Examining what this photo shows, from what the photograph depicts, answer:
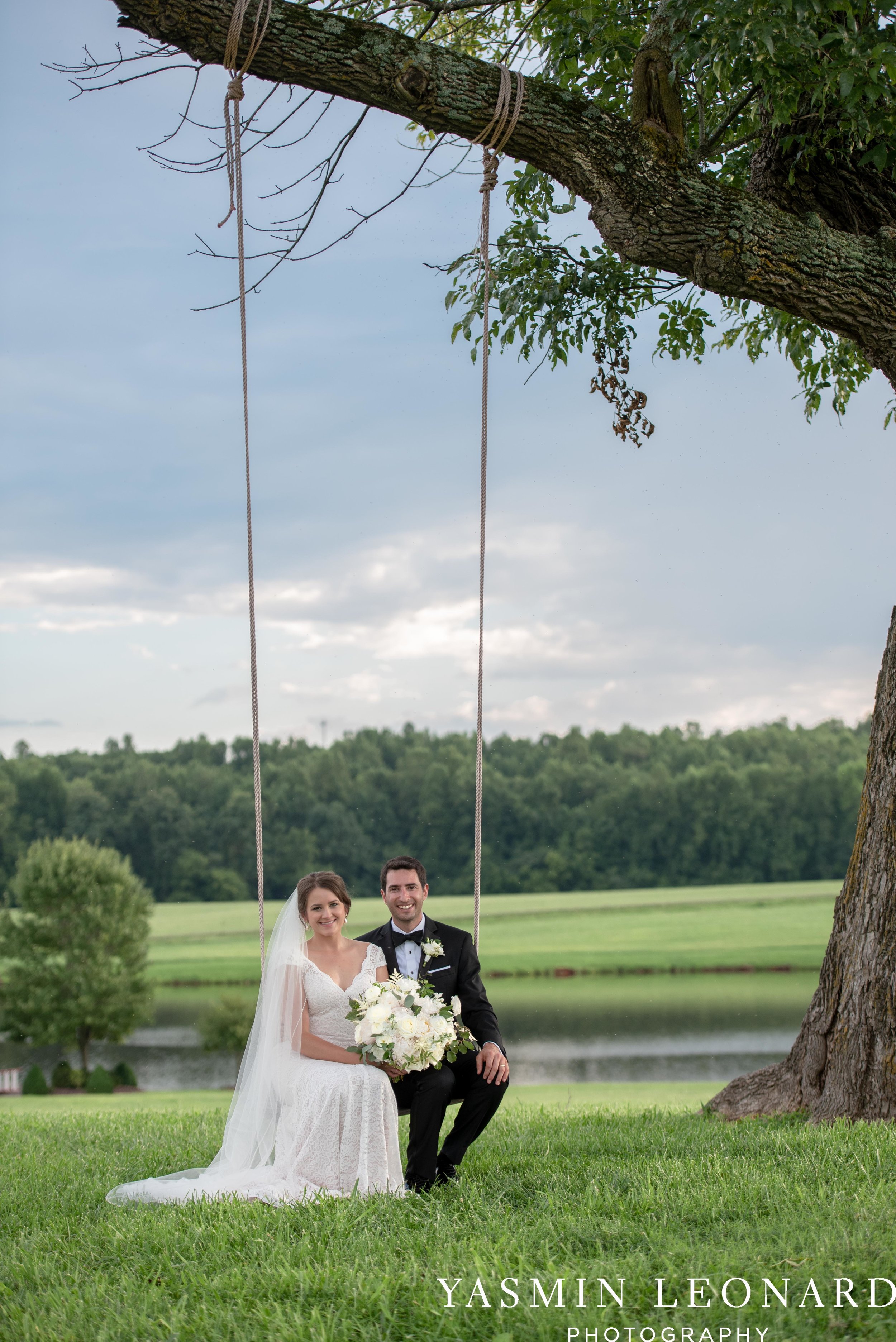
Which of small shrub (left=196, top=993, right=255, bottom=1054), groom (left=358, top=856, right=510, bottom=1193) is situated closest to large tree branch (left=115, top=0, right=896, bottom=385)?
groom (left=358, top=856, right=510, bottom=1193)

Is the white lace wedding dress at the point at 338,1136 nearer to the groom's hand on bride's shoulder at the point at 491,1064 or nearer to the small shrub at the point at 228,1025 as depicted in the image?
the groom's hand on bride's shoulder at the point at 491,1064

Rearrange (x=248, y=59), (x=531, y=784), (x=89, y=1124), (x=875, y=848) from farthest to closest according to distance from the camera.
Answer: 1. (x=531, y=784)
2. (x=89, y=1124)
3. (x=875, y=848)
4. (x=248, y=59)

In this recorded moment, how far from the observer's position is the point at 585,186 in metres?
4.89

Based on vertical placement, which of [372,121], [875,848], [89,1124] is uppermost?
[372,121]

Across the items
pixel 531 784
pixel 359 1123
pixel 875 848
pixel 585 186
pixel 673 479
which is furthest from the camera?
pixel 673 479

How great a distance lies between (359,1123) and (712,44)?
4.40 m

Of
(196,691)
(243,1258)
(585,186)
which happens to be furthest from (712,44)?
(196,691)

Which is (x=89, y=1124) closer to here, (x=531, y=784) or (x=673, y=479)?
(x=531, y=784)

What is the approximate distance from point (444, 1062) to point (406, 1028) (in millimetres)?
353

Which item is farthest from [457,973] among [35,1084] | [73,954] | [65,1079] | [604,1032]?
[73,954]

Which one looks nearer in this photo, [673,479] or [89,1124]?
[89,1124]

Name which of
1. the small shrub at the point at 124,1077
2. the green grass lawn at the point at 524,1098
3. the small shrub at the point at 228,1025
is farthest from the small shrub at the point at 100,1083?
the green grass lawn at the point at 524,1098

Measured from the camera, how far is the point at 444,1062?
415 cm

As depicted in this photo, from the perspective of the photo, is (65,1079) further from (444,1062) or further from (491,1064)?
(491,1064)
